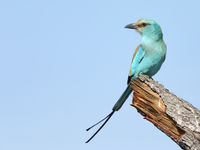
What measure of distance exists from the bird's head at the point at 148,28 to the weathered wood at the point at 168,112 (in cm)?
192

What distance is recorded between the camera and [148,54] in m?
6.11

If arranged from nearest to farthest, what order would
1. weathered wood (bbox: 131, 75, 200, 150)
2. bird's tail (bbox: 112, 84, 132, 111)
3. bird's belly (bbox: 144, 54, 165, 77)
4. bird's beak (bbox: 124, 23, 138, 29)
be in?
1. weathered wood (bbox: 131, 75, 200, 150)
2. bird's tail (bbox: 112, 84, 132, 111)
3. bird's belly (bbox: 144, 54, 165, 77)
4. bird's beak (bbox: 124, 23, 138, 29)

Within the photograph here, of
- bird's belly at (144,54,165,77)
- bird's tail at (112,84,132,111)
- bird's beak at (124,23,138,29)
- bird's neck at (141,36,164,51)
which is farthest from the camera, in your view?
bird's beak at (124,23,138,29)

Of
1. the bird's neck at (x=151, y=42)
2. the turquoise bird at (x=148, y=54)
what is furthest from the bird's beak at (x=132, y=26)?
the bird's neck at (x=151, y=42)

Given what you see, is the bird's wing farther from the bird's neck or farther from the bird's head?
the bird's head

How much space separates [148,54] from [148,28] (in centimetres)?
55

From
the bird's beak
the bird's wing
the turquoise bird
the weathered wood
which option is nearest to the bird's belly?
the turquoise bird

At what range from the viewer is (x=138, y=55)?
20.4 feet

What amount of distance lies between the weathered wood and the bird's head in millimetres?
1921

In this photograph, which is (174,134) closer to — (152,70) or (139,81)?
(139,81)

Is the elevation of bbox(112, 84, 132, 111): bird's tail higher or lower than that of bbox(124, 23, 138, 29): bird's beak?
lower

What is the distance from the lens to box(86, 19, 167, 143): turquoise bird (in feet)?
19.8

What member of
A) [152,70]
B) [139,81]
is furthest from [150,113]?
[152,70]

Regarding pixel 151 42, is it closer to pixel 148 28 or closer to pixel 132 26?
pixel 148 28
